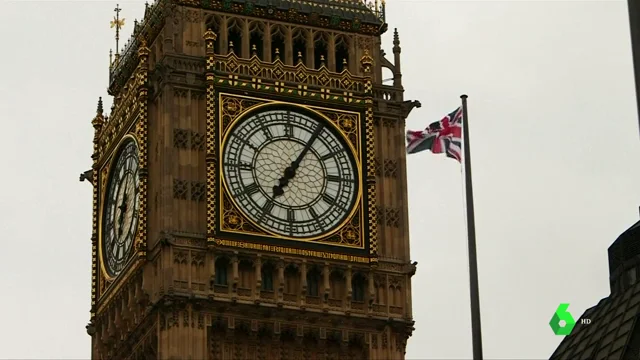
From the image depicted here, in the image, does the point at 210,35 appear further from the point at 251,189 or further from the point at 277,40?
the point at 251,189

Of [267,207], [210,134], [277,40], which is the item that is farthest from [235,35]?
[267,207]

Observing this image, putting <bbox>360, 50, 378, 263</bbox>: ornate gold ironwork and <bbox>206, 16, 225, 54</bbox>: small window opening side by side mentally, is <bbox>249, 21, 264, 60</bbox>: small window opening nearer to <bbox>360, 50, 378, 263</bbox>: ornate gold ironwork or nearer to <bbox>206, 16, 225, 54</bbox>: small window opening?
<bbox>206, 16, 225, 54</bbox>: small window opening

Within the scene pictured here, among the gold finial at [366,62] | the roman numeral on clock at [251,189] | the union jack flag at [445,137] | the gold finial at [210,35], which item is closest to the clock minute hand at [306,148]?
the roman numeral on clock at [251,189]

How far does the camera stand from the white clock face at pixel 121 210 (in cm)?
6059

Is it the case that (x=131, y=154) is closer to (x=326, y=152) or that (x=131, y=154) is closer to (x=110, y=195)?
(x=110, y=195)

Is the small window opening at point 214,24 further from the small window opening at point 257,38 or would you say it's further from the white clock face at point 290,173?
the white clock face at point 290,173

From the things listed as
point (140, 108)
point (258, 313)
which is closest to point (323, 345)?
point (258, 313)

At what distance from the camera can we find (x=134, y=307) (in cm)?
5934

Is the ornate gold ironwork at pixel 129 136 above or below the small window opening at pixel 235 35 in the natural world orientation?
below

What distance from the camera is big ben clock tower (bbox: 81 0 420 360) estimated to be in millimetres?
57375

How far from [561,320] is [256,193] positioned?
10516 mm

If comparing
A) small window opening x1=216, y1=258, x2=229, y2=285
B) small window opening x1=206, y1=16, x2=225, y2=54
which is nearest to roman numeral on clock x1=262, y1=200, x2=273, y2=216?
small window opening x1=216, y1=258, x2=229, y2=285

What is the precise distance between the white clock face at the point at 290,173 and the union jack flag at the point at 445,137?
15.6 meters

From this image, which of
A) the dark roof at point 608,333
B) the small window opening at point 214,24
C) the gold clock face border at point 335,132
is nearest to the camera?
the dark roof at point 608,333
